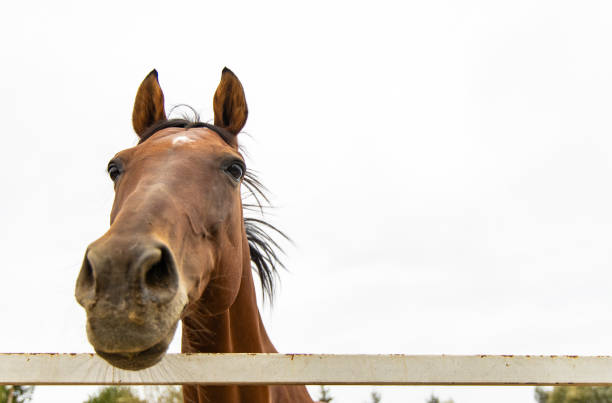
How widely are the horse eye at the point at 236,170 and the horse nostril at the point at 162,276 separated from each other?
0.97 meters

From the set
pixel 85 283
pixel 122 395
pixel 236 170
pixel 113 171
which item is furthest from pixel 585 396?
pixel 85 283

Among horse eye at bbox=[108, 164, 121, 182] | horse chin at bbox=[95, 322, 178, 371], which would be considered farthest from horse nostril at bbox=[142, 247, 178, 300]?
horse eye at bbox=[108, 164, 121, 182]

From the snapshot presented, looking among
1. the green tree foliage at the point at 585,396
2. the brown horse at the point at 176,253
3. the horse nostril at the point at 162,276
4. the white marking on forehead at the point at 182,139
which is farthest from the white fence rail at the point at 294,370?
the green tree foliage at the point at 585,396

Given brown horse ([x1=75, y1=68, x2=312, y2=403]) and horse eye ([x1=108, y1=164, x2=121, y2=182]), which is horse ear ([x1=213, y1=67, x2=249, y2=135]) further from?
horse eye ([x1=108, y1=164, x2=121, y2=182])

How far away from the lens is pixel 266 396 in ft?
9.53

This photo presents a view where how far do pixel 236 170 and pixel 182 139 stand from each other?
34 cm

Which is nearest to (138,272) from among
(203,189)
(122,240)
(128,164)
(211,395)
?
(122,240)

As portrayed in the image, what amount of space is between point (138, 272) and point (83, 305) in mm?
218

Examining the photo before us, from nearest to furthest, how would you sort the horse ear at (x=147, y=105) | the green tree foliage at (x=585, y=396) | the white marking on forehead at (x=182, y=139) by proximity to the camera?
1. the white marking on forehead at (x=182, y=139)
2. the horse ear at (x=147, y=105)
3. the green tree foliage at (x=585, y=396)

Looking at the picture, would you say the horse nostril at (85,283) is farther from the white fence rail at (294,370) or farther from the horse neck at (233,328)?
the horse neck at (233,328)

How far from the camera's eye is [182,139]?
8.66ft

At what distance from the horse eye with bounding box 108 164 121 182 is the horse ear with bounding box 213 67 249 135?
0.85 m

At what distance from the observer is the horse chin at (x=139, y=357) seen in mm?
1733

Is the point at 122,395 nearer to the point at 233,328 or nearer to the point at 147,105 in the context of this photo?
the point at 233,328
